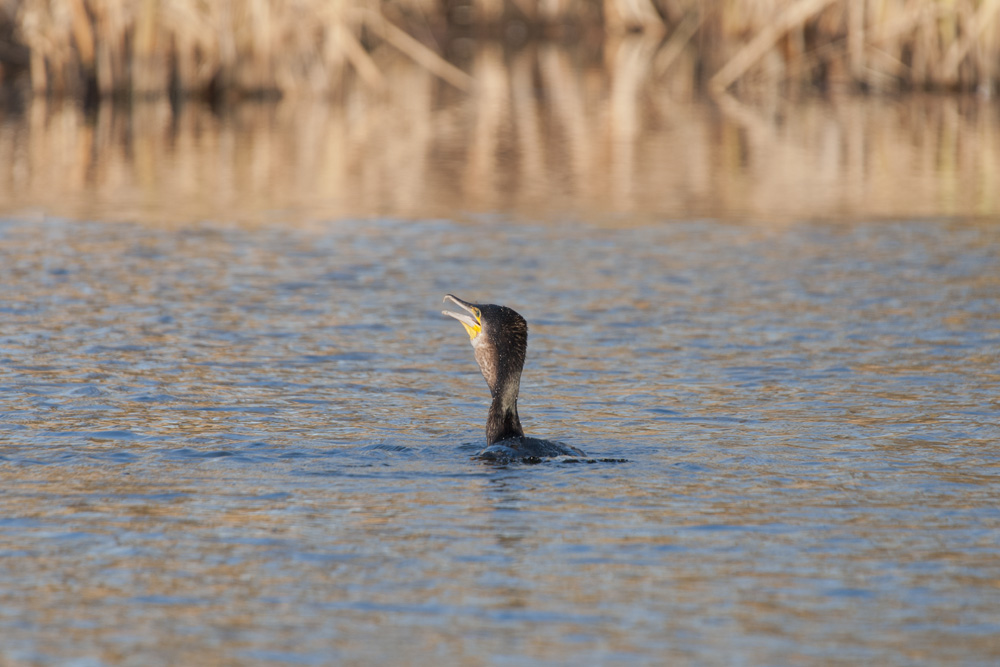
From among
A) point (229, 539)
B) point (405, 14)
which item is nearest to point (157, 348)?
point (229, 539)

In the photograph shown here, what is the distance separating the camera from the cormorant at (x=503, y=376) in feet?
25.1

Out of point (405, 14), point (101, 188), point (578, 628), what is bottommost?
point (578, 628)

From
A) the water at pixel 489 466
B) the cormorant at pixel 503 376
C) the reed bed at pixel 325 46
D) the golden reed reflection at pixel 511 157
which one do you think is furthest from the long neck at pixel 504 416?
the reed bed at pixel 325 46

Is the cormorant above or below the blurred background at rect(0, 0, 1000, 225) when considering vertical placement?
below

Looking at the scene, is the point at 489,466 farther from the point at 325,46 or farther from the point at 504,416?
the point at 325,46

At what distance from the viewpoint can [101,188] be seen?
674 inches

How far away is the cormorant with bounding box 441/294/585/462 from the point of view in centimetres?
766

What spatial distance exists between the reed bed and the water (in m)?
9.08

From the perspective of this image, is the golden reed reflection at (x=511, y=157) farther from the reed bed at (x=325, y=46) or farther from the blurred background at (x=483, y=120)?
the reed bed at (x=325, y=46)

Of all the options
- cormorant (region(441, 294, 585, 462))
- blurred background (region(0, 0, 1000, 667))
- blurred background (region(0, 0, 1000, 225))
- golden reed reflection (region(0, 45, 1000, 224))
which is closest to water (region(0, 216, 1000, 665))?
blurred background (region(0, 0, 1000, 667))

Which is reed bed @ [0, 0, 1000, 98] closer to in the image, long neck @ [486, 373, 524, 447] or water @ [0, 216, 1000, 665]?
water @ [0, 216, 1000, 665]

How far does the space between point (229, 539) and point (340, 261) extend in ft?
23.8

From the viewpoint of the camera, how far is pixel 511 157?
20234 mm

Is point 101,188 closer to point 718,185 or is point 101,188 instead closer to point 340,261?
point 340,261
